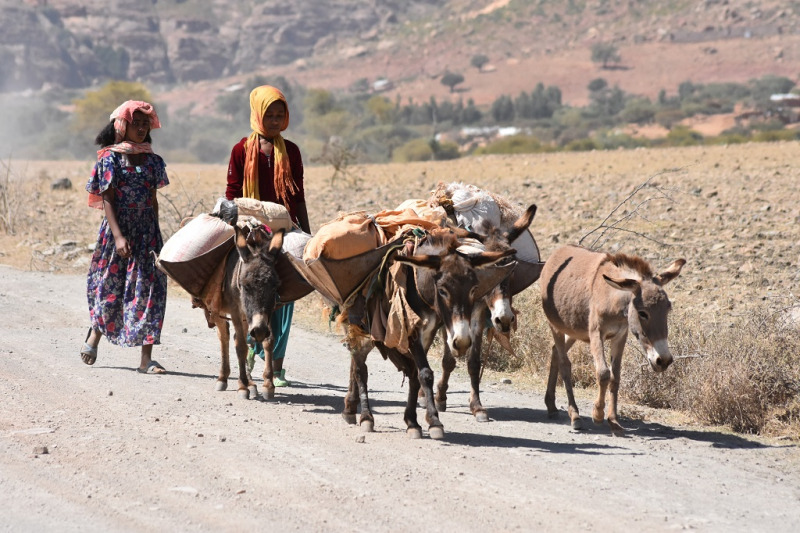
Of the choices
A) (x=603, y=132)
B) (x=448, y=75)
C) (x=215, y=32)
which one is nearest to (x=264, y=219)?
(x=603, y=132)

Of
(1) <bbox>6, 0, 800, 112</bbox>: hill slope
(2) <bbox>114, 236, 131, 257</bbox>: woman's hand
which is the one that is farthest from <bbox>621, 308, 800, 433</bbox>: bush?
(1) <bbox>6, 0, 800, 112</bbox>: hill slope

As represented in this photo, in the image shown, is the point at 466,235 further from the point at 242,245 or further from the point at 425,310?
the point at 242,245

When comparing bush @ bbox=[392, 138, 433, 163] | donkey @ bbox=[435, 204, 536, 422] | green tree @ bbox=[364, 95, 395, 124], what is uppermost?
donkey @ bbox=[435, 204, 536, 422]

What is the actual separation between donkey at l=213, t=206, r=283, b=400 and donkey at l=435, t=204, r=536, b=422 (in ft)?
4.78

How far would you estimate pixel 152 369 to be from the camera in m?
10.0

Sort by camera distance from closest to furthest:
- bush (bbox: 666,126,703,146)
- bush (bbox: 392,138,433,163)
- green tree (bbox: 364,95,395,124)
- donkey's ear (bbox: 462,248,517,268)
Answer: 1. donkey's ear (bbox: 462,248,517,268)
2. bush (bbox: 666,126,703,146)
3. bush (bbox: 392,138,433,163)
4. green tree (bbox: 364,95,395,124)

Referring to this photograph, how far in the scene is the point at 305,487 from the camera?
639cm

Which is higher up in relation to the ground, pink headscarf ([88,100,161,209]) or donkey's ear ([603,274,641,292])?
pink headscarf ([88,100,161,209])

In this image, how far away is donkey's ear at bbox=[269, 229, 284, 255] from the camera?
28.1 feet

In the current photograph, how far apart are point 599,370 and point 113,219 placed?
4.66 m

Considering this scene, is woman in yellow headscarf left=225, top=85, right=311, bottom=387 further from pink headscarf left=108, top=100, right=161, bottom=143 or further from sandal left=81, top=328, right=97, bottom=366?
sandal left=81, top=328, right=97, bottom=366

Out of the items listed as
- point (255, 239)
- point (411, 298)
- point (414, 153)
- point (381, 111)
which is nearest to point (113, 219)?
point (255, 239)

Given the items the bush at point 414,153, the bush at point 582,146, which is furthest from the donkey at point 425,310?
the bush at point 414,153

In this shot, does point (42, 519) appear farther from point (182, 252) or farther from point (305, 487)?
point (182, 252)
